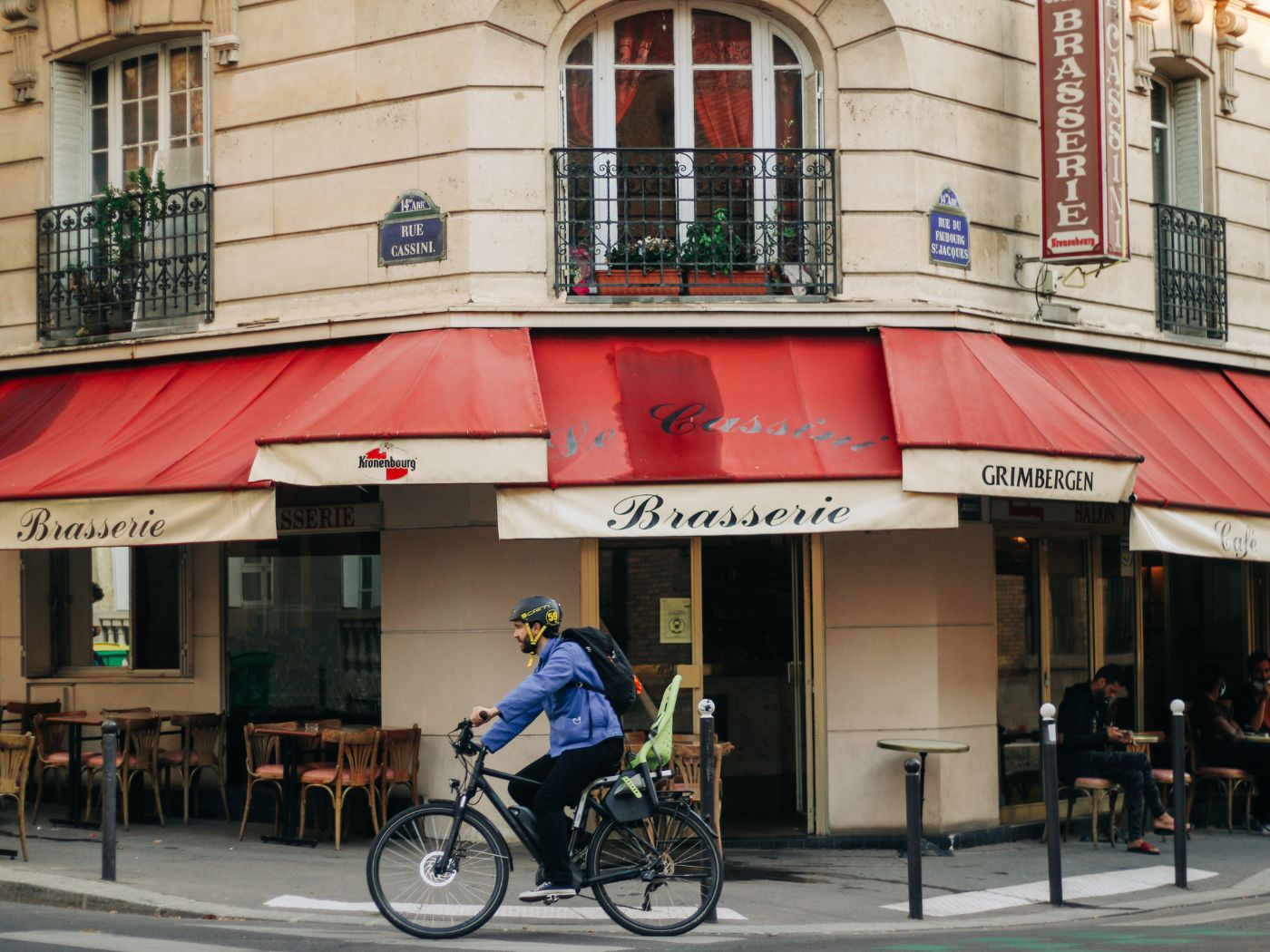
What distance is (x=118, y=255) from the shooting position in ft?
47.2

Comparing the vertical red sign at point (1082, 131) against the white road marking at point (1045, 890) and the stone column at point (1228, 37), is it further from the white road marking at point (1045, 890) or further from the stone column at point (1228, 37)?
the white road marking at point (1045, 890)

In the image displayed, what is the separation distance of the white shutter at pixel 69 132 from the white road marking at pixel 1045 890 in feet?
28.6

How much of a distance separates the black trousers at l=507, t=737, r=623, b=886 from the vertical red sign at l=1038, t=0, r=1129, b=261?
5.80m

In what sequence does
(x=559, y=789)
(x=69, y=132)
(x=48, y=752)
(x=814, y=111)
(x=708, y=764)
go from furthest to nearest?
(x=69, y=132) → (x=48, y=752) → (x=814, y=111) → (x=708, y=764) → (x=559, y=789)

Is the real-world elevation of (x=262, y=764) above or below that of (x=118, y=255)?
below

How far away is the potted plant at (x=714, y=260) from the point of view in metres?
13.0

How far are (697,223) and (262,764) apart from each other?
4915 mm

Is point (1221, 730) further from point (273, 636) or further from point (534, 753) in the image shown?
point (273, 636)

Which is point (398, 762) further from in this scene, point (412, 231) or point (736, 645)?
point (412, 231)

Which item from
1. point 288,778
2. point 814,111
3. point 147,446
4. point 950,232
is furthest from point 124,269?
point 950,232

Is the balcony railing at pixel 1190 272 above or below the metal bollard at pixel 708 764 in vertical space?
above

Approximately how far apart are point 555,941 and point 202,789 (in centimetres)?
580

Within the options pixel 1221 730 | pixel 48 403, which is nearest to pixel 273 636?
pixel 48 403

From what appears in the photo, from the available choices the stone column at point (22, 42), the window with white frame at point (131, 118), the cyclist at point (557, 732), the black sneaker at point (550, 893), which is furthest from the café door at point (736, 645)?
the stone column at point (22, 42)
